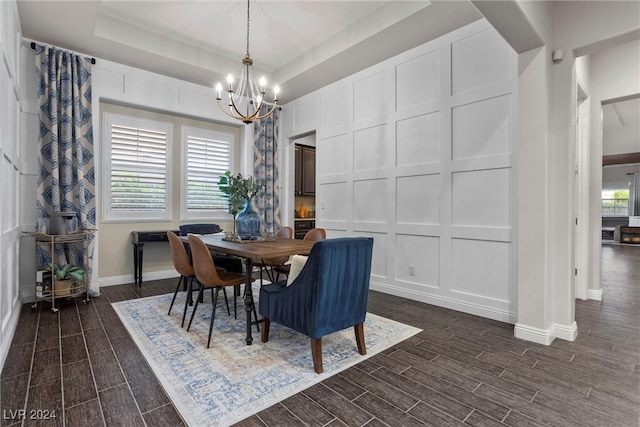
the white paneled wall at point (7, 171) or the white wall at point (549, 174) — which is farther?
the white wall at point (549, 174)

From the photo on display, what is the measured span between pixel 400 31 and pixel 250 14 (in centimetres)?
171

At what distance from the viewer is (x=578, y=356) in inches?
94.6

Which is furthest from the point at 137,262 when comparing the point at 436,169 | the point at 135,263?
the point at 436,169

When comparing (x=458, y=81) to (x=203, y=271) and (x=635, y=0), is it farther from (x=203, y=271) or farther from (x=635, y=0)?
(x=203, y=271)

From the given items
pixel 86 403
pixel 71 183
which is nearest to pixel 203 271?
pixel 86 403

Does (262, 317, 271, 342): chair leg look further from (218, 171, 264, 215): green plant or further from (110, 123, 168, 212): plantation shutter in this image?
(110, 123, 168, 212): plantation shutter

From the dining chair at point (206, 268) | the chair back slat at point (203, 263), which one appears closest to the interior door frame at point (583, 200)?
the dining chair at point (206, 268)

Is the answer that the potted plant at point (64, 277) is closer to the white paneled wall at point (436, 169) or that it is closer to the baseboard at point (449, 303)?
the white paneled wall at point (436, 169)

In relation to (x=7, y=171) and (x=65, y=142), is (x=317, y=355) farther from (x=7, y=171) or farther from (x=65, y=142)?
(x=65, y=142)

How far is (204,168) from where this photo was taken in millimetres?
5387

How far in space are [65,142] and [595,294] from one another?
6684mm

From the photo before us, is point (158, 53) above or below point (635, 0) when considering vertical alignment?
above

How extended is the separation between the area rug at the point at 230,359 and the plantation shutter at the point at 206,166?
234cm

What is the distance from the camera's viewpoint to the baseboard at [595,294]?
12.7 feet
